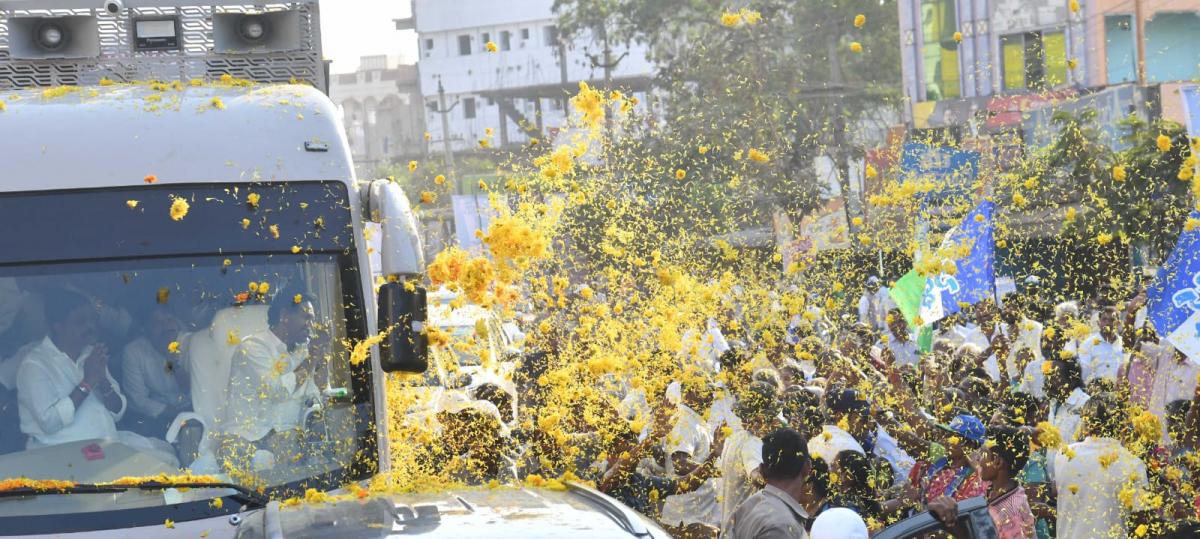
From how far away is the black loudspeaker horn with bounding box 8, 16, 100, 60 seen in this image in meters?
7.77

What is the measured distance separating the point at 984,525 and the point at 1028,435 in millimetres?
2599

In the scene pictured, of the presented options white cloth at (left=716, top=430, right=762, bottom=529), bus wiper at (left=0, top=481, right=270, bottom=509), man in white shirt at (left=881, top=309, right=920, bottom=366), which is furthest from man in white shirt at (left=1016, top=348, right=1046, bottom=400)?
bus wiper at (left=0, top=481, right=270, bottom=509)

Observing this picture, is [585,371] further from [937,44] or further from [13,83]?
[937,44]

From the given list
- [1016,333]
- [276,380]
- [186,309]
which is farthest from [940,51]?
[186,309]

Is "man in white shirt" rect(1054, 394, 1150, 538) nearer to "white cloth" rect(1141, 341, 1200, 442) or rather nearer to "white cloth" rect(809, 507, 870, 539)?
"white cloth" rect(1141, 341, 1200, 442)

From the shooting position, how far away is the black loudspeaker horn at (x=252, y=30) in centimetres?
793

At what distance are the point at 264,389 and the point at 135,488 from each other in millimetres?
746

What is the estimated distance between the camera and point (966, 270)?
1191 centimetres

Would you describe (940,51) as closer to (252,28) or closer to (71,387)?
(252,28)

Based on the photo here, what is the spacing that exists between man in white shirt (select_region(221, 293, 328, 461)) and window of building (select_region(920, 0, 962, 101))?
2910 centimetres

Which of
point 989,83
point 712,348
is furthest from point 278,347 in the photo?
point 989,83

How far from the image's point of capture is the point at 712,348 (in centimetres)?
1210

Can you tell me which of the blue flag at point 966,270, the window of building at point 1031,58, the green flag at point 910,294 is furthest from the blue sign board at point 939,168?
the window of building at point 1031,58

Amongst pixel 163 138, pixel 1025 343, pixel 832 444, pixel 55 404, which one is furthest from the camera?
pixel 1025 343
